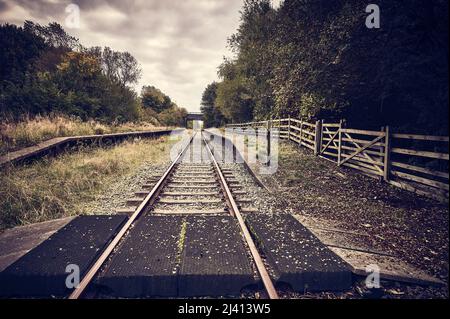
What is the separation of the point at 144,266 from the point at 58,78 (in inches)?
965

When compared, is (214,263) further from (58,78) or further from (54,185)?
(58,78)

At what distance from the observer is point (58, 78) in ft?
70.0

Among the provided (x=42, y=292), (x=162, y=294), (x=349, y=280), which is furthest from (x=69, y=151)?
(x=349, y=280)

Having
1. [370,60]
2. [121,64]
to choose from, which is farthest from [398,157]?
[121,64]

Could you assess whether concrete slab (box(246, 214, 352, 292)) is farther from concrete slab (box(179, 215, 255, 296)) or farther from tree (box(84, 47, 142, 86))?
tree (box(84, 47, 142, 86))

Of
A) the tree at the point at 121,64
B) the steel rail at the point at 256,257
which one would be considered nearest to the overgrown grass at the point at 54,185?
the steel rail at the point at 256,257

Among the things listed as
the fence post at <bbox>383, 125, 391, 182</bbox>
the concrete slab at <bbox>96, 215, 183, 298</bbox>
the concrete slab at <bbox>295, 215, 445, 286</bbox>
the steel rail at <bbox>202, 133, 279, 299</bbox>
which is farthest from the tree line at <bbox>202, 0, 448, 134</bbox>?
the concrete slab at <bbox>96, 215, 183, 298</bbox>

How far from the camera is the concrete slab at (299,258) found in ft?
8.98

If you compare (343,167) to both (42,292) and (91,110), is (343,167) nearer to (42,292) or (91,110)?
(42,292)

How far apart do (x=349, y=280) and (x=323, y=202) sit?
3108mm

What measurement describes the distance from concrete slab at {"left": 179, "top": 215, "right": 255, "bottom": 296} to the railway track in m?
0.05

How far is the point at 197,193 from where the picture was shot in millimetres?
5871

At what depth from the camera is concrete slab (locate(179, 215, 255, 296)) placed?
8.69 ft

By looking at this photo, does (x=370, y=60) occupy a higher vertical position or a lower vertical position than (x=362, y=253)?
higher
